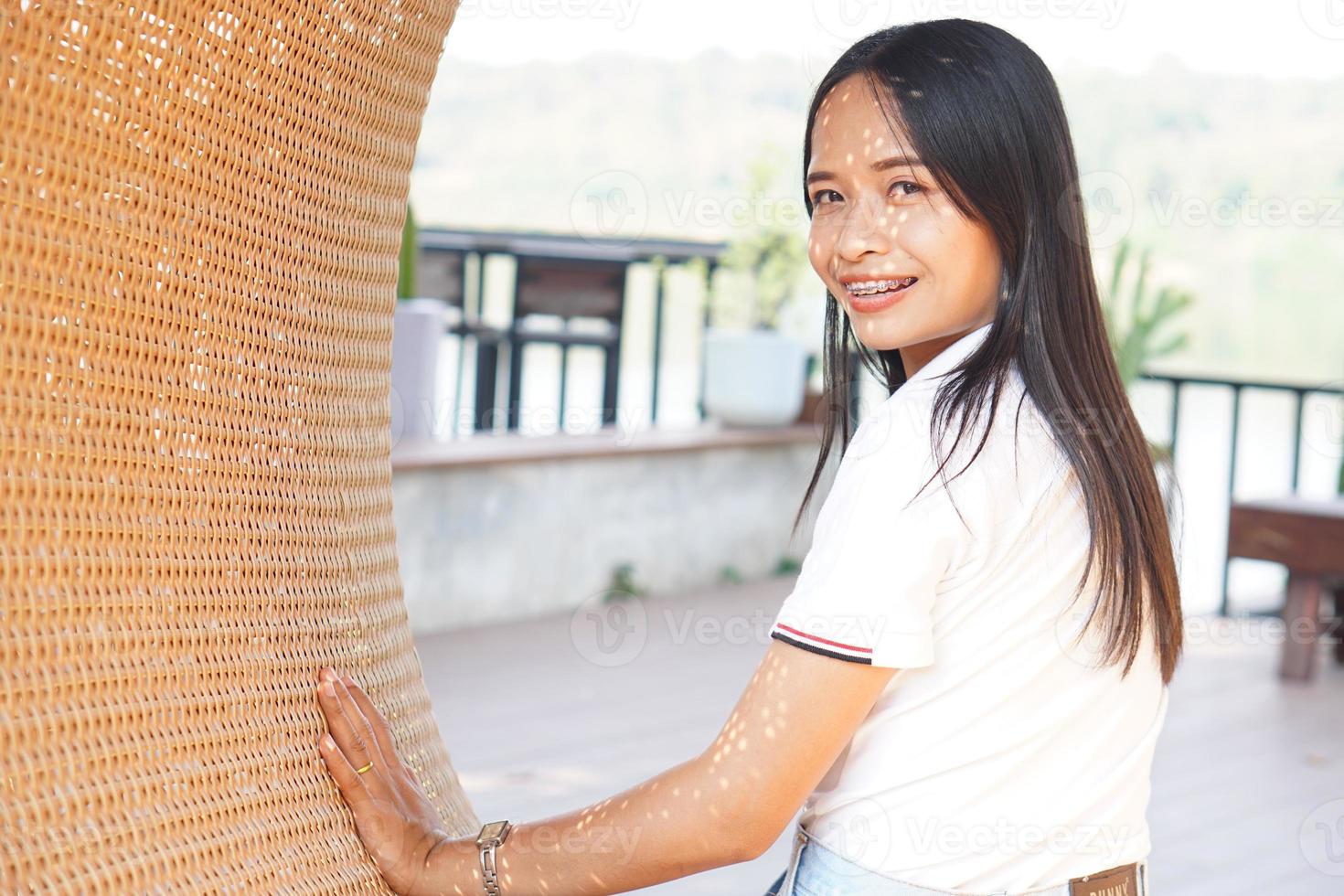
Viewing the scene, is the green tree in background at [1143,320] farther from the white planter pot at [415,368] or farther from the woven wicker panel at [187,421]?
the woven wicker panel at [187,421]

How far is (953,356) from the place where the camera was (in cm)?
108

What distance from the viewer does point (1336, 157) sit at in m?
12.6

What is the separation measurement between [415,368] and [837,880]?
335cm

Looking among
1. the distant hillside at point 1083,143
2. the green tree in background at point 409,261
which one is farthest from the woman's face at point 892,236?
the distant hillside at point 1083,143

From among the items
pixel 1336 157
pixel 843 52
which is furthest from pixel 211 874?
pixel 1336 157

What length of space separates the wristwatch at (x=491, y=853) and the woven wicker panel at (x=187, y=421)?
0.29 ft

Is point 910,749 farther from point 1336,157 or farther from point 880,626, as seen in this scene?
point 1336,157

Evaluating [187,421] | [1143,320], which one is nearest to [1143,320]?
[1143,320]

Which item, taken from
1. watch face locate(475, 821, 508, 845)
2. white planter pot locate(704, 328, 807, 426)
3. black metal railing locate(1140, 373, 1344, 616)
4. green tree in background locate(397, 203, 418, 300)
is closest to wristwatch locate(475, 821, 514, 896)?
watch face locate(475, 821, 508, 845)

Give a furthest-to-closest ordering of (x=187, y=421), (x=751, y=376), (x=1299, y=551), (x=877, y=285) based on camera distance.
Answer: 1. (x=751, y=376)
2. (x=1299, y=551)
3. (x=877, y=285)
4. (x=187, y=421)

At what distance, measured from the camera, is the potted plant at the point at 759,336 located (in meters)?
5.15

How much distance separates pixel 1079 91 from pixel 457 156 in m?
5.66

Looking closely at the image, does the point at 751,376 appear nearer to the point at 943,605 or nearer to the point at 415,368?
the point at 415,368

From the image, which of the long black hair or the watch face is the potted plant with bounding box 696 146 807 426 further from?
the watch face
